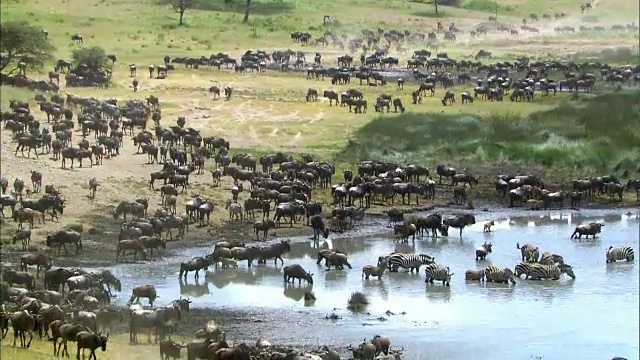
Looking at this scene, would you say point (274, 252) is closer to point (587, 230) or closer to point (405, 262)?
point (405, 262)

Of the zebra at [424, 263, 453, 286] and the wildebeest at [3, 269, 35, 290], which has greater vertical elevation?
the zebra at [424, 263, 453, 286]

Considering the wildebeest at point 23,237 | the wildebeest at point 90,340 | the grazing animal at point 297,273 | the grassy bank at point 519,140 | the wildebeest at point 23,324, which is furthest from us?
the grassy bank at point 519,140

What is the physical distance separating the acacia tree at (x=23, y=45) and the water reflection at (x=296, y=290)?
30.0 m

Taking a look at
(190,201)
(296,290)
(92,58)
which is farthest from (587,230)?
(92,58)

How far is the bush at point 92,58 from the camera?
2269 inches

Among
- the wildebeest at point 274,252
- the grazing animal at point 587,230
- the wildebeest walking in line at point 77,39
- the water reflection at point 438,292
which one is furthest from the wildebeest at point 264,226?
the wildebeest walking in line at point 77,39

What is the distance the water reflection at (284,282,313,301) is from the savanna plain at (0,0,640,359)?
3.8 inches

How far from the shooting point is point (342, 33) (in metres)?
80.0

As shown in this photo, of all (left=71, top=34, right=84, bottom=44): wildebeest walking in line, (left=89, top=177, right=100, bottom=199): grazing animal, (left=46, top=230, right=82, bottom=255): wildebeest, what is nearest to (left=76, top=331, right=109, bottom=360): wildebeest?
(left=46, top=230, right=82, bottom=255): wildebeest

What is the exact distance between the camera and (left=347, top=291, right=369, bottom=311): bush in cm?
2567

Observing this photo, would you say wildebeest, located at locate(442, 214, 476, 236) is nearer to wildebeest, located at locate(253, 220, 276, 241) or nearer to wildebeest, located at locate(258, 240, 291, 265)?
wildebeest, located at locate(253, 220, 276, 241)

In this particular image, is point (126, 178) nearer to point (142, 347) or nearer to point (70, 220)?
point (70, 220)

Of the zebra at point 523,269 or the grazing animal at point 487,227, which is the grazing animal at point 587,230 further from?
the zebra at point 523,269

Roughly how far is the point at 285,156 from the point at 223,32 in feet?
127
